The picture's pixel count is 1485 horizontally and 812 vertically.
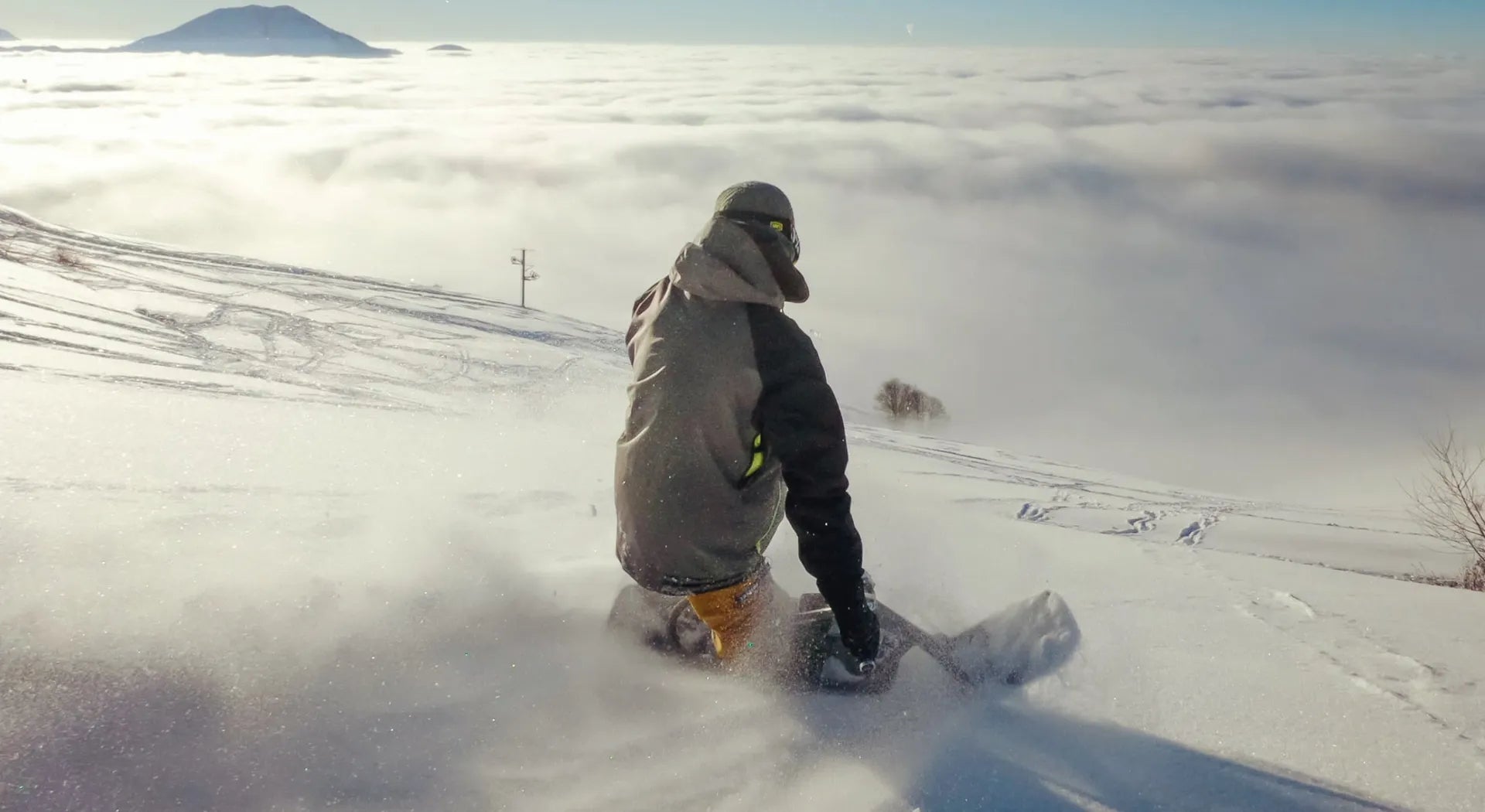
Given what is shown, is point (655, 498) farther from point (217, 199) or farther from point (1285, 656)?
point (217, 199)

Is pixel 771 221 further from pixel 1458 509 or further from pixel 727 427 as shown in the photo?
pixel 1458 509

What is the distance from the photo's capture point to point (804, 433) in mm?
2328

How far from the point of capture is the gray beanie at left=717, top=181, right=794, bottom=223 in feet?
7.95

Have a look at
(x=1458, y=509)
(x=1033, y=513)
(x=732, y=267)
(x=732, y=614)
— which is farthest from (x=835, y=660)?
(x=1458, y=509)

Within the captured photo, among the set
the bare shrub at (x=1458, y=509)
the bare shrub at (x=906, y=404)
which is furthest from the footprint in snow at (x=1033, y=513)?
the bare shrub at (x=906, y=404)

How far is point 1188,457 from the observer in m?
88.9

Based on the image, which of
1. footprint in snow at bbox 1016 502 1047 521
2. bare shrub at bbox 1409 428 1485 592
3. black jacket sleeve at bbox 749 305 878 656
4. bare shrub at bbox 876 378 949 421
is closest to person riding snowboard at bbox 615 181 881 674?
black jacket sleeve at bbox 749 305 878 656

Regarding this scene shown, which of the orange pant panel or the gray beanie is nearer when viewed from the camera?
the gray beanie

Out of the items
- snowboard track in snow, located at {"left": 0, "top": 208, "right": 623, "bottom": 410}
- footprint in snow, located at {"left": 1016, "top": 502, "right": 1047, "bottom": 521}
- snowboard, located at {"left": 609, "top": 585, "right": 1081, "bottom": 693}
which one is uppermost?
snowboard, located at {"left": 609, "top": 585, "right": 1081, "bottom": 693}

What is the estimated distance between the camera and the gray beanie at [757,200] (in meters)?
2.42

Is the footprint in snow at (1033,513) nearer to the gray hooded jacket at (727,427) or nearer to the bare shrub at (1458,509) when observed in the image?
the bare shrub at (1458,509)

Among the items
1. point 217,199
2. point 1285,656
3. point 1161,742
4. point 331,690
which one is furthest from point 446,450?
point 217,199

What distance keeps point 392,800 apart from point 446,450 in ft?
10.5

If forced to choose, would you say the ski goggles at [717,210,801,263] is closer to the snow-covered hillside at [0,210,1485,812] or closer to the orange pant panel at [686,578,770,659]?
the orange pant panel at [686,578,770,659]
